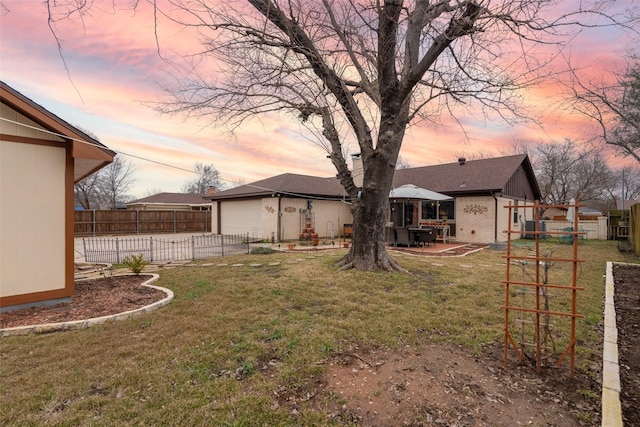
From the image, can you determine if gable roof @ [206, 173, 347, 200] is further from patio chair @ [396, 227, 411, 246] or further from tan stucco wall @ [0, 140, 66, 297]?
tan stucco wall @ [0, 140, 66, 297]

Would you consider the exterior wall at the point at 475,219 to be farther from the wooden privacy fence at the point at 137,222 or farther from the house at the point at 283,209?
the wooden privacy fence at the point at 137,222

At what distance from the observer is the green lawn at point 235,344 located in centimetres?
257

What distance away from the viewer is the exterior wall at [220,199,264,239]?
18.0 meters

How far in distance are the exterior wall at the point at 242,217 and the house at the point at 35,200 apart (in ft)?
39.7

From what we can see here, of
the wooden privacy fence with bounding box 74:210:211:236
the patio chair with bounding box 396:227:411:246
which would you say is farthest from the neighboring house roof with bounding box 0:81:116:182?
the wooden privacy fence with bounding box 74:210:211:236

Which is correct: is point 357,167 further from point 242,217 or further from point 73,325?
point 73,325

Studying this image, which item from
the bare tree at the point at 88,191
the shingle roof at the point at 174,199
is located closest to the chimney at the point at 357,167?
the shingle roof at the point at 174,199

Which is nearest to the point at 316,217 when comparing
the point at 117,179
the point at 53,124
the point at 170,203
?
the point at 53,124

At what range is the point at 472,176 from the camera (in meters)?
17.6

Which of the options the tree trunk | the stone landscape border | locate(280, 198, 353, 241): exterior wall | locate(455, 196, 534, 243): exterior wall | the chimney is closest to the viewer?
the stone landscape border

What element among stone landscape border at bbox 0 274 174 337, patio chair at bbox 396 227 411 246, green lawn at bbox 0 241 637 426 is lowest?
green lawn at bbox 0 241 637 426

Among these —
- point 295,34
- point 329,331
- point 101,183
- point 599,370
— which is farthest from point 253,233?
point 101,183

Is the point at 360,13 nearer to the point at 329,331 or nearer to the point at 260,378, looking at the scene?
the point at 329,331

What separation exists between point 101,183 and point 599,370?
144 ft
